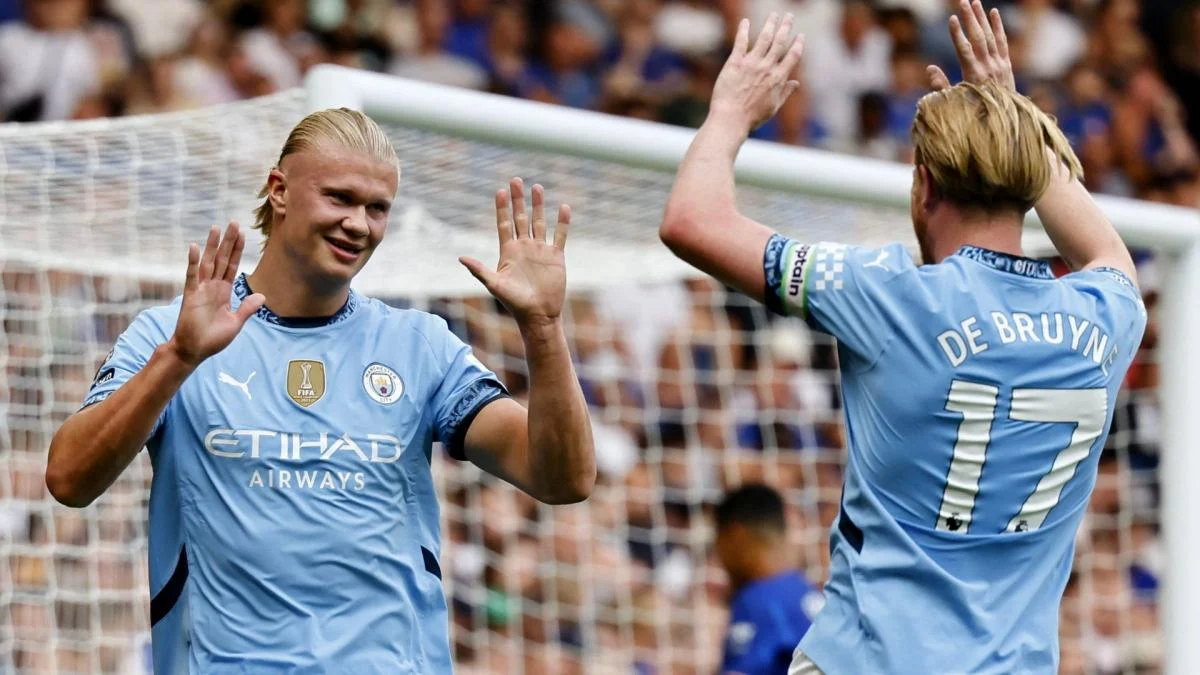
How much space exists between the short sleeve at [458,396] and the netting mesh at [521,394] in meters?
1.63

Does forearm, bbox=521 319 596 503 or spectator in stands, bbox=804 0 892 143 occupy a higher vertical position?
spectator in stands, bbox=804 0 892 143

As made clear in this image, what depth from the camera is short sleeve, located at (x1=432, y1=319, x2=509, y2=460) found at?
140 inches

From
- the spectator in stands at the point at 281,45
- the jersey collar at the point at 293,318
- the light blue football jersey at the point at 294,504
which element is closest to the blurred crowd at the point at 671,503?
the spectator in stands at the point at 281,45

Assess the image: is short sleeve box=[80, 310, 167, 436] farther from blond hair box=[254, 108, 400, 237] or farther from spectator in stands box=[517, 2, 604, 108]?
spectator in stands box=[517, 2, 604, 108]

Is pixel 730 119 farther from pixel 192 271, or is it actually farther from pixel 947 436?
pixel 192 271

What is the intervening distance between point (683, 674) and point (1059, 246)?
4457mm

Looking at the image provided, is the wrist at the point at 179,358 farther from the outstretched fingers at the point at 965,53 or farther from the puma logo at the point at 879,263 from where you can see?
the outstretched fingers at the point at 965,53

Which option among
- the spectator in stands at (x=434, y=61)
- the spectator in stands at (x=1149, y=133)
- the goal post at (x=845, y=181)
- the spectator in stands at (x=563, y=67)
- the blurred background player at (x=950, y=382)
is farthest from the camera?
the spectator in stands at (x=1149, y=133)

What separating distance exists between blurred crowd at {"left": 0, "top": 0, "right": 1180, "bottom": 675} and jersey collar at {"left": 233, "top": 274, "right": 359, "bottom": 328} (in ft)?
7.53

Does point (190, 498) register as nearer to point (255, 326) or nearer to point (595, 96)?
point (255, 326)

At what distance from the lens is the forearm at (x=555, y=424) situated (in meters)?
3.30

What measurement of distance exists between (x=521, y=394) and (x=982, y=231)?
→ 5321 millimetres

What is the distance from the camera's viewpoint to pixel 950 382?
3.24m

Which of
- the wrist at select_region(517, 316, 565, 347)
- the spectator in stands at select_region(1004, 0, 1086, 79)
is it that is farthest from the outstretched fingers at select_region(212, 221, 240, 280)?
the spectator in stands at select_region(1004, 0, 1086, 79)
